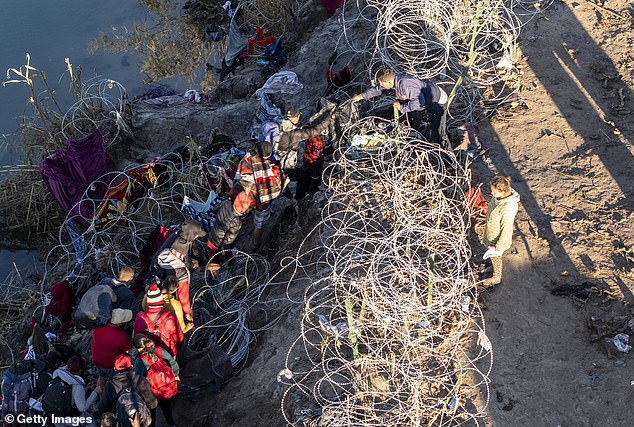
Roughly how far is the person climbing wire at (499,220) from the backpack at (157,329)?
10.0ft

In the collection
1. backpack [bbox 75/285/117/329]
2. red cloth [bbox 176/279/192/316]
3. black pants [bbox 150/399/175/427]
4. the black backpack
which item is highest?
backpack [bbox 75/285/117/329]

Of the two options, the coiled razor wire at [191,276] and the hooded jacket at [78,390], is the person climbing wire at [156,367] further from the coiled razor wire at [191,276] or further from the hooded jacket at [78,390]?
the coiled razor wire at [191,276]

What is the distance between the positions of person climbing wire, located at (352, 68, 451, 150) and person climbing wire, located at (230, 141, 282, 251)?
126cm

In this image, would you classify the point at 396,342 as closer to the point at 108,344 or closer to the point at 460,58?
the point at 108,344

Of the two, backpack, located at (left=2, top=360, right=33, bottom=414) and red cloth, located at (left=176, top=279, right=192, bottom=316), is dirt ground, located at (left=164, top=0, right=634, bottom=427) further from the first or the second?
backpack, located at (left=2, top=360, right=33, bottom=414)

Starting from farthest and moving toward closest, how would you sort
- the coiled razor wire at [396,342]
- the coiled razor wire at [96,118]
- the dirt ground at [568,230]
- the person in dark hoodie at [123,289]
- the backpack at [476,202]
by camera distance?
the coiled razor wire at [96,118], the backpack at [476,202], the person in dark hoodie at [123,289], the dirt ground at [568,230], the coiled razor wire at [396,342]

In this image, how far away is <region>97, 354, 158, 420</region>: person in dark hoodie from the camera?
5.31 m

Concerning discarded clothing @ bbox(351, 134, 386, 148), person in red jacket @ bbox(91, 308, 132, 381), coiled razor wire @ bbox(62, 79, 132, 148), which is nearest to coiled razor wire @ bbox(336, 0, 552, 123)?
discarded clothing @ bbox(351, 134, 386, 148)

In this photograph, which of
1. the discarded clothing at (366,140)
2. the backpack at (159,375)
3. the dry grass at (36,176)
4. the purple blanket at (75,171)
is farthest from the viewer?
the dry grass at (36,176)

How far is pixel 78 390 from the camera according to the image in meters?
5.73

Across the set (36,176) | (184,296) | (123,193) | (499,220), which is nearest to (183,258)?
(184,296)

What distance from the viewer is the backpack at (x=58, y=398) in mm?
5660

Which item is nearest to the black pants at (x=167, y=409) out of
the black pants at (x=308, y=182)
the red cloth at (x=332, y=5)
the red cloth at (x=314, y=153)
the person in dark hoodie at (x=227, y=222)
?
the person in dark hoodie at (x=227, y=222)

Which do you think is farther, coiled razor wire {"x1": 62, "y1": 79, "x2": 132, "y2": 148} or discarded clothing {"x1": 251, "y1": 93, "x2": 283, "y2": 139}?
coiled razor wire {"x1": 62, "y1": 79, "x2": 132, "y2": 148}
